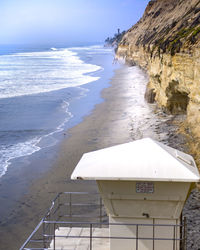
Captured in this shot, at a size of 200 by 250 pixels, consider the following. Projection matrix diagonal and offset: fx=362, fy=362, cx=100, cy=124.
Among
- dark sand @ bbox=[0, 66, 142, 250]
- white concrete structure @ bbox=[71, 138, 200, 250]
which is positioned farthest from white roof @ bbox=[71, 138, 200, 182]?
dark sand @ bbox=[0, 66, 142, 250]

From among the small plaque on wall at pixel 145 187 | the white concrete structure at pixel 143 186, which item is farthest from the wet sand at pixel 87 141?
the small plaque on wall at pixel 145 187

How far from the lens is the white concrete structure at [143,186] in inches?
248

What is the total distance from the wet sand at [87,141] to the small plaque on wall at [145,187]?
19.3 feet

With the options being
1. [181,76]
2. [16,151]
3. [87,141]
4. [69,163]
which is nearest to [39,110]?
[87,141]

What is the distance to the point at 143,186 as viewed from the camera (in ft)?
21.0

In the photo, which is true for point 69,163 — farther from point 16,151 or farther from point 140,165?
point 140,165

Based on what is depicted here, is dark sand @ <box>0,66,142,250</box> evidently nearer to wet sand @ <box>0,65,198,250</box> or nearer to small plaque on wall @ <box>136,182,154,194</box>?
wet sand @ <box>0,65,198,250</box>

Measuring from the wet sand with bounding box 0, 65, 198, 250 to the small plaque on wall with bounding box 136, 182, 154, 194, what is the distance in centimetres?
587

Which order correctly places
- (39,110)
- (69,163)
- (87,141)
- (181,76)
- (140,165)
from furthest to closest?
(39,110)
(87,141)
(181,76)
(69,163)
(140,165)

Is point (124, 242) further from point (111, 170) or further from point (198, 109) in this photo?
point (198, 109)

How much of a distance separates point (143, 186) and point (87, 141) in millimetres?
14503

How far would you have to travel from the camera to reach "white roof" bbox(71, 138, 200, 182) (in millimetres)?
6211

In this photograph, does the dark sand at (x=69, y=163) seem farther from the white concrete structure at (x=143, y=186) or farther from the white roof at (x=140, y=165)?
the white roof at (x=140, y=165)

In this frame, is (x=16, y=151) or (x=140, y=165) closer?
(x=140, y=165)
